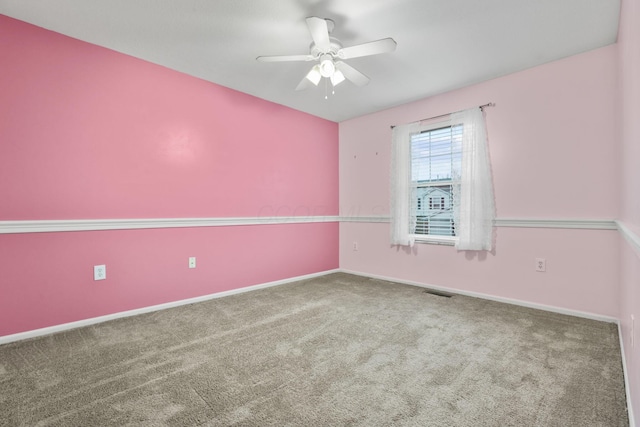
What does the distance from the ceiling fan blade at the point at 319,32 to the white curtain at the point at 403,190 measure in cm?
194

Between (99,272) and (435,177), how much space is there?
353 centimetres

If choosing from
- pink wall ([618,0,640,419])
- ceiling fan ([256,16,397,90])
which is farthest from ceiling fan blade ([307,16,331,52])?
pink wall ([618,0,640,419])

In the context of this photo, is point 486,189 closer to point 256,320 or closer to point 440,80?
point 440,80

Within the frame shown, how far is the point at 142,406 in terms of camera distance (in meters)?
1.41

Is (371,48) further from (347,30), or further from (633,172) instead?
(633,172)

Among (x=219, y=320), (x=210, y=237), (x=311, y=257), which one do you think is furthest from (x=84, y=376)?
(x=311, y=257)

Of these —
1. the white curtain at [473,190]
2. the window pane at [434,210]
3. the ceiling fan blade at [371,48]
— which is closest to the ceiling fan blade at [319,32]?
the ceiling fan blade at [371,48]

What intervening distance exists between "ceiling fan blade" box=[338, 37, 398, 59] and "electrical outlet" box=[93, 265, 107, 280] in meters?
2.56

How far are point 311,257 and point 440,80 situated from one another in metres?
2.70

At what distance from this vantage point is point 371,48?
6.52ft

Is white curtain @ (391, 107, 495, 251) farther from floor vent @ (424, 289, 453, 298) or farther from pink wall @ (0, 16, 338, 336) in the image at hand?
pink wall @ (0, 16, 338, 336)

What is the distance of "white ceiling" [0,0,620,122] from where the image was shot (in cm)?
196

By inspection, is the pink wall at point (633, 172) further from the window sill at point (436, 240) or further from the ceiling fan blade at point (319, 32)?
the window sill at point (436, 240)

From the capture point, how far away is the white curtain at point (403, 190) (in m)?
3.71
